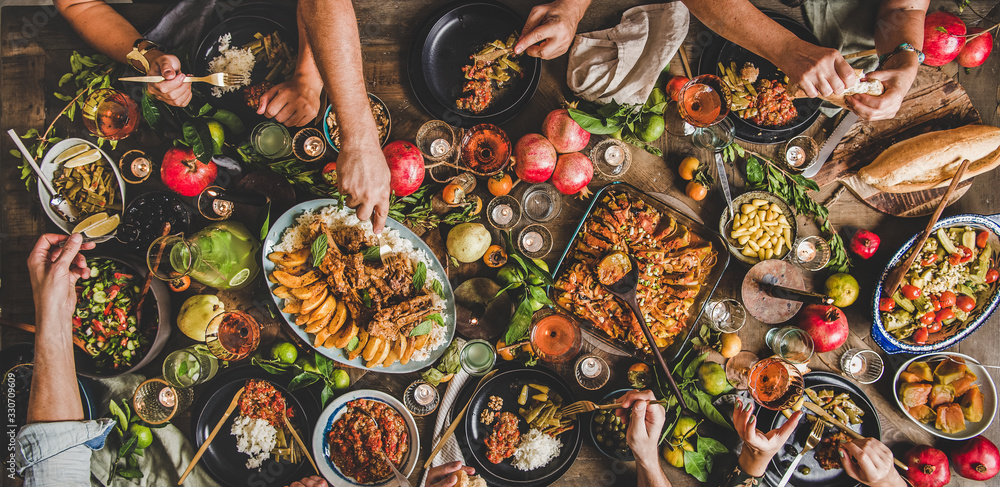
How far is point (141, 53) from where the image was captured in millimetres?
2059

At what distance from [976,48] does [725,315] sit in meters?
1.78

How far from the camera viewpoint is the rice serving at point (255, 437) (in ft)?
7.02

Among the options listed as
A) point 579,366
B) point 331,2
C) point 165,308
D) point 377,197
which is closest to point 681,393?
point 579,366

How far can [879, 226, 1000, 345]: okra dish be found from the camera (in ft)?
7.07

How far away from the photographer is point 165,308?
6.88 ft

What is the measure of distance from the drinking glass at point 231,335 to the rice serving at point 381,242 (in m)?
0.35

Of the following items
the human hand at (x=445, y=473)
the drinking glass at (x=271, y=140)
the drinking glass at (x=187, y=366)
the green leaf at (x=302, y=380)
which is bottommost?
the human hand at (x=445, y=473)

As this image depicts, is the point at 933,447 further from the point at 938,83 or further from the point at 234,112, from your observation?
the point at 234,112

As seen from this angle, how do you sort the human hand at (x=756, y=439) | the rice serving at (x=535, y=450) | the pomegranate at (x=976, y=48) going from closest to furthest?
1. the human hand at (x=756, y=439)
2. the rice serving at (x=535, y=450)
3. the pomegranate at (x=976, y=48)

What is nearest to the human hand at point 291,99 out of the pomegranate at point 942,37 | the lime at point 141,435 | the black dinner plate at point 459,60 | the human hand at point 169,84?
the human hand at point 169,84

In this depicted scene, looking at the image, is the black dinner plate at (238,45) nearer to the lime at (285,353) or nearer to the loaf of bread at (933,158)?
the lime at (285,353)

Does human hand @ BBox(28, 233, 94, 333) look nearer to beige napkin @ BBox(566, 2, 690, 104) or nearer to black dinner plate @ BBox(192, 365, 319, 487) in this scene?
black dinner plate @ BBox(192, 365, 319, 487)

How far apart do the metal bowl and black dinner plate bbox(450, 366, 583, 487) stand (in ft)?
3.37

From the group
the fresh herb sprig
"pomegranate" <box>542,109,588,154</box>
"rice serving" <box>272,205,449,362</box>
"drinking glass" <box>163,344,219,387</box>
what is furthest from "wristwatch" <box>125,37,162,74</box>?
the fresh herb sprig
